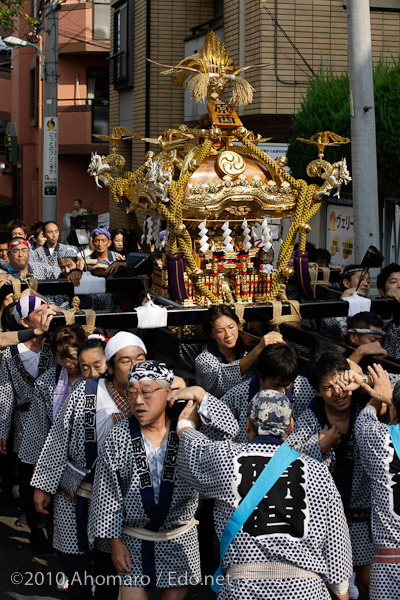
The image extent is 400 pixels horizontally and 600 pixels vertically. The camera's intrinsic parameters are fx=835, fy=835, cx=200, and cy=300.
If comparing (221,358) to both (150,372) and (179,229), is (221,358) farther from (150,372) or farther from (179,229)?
(150,372)

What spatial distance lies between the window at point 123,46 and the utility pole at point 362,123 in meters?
11.9

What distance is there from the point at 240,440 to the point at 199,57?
3.83 m

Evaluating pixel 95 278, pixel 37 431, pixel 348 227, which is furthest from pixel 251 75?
pixel 37 431

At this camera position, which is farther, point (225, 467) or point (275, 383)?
point (275, 383)

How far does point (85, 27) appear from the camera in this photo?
25.6 metres

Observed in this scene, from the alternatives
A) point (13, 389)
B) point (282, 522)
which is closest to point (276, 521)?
point (282, 522)

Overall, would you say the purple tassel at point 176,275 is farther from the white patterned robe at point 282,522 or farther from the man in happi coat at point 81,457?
the white patterned robe at point 282,522

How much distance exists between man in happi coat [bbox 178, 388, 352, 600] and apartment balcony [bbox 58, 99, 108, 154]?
23389 mm

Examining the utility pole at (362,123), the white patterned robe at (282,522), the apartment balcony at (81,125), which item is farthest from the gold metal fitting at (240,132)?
the apartment balcony at (81,125)

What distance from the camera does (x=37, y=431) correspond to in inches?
197

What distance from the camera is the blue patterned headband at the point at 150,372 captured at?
11.9 feet

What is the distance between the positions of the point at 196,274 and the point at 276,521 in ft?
11.3

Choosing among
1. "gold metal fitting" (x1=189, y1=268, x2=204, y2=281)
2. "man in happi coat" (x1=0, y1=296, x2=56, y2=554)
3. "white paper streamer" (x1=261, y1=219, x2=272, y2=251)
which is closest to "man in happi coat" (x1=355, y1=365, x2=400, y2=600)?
"man in happi coat" (x1=0, y1=296, x2=56, y2=554)

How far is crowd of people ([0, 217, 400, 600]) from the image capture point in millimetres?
3084
